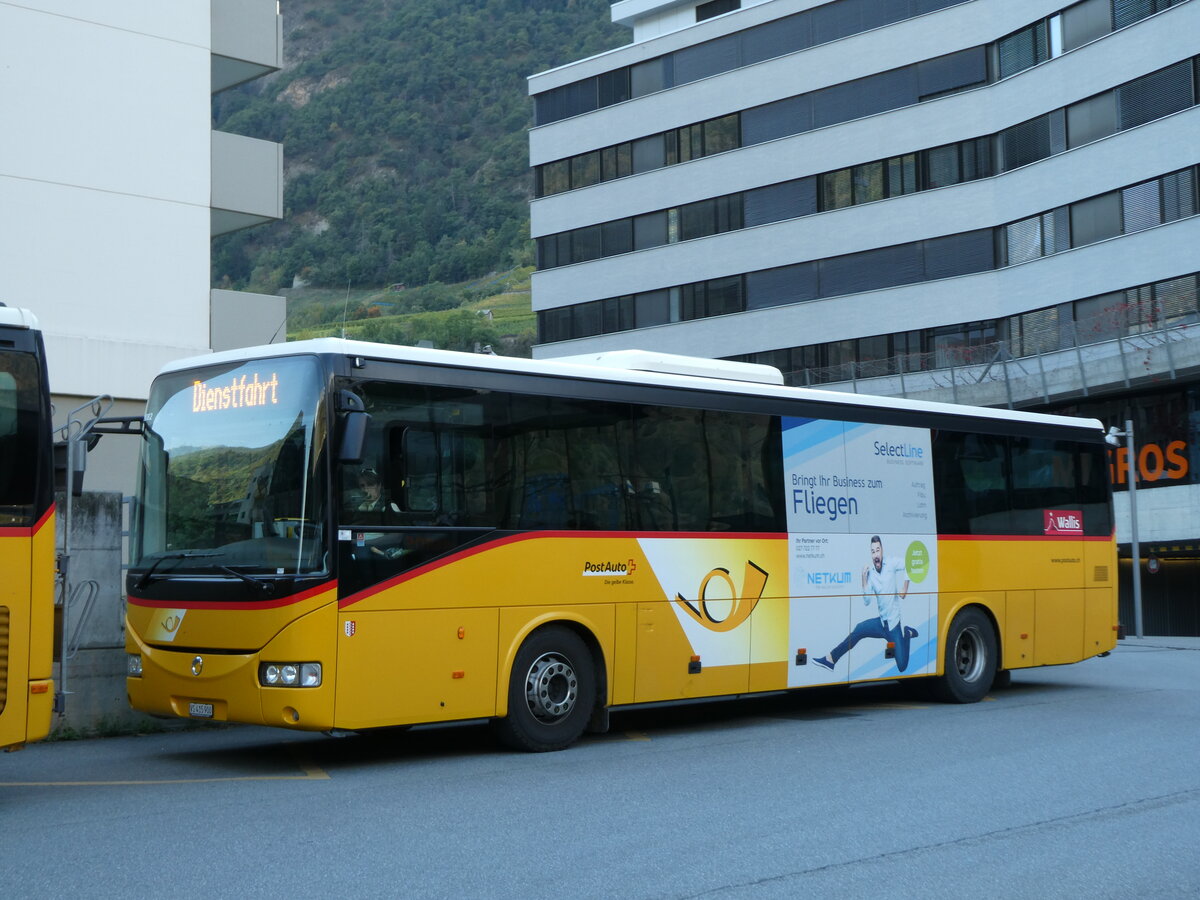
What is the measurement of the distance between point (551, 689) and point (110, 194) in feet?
45.4

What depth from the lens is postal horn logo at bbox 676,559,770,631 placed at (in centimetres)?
1305

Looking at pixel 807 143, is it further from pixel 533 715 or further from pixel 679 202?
pixel 533 715

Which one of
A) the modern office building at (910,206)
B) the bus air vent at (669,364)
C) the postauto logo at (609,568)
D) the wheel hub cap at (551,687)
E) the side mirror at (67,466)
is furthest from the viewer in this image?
the modern office building at (910,206)

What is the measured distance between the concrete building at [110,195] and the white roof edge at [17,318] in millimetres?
11713

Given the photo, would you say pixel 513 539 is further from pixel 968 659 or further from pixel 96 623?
pixel 968 659

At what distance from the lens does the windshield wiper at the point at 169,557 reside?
35.3ft

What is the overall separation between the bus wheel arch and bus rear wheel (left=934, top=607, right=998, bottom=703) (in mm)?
5386

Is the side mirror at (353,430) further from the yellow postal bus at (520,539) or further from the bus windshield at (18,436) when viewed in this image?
the bus windshield at (18,436)

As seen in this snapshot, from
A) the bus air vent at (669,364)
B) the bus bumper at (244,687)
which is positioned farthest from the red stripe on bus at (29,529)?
the bus air vent at (669,364)

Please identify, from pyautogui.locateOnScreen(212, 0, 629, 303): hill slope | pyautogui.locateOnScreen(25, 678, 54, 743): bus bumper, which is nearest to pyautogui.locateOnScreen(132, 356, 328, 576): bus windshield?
pyautogui.locateOnScreen(25, 678, 54, 743): bus bumper

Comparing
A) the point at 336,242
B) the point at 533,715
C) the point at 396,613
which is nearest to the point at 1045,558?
the point at 533,715

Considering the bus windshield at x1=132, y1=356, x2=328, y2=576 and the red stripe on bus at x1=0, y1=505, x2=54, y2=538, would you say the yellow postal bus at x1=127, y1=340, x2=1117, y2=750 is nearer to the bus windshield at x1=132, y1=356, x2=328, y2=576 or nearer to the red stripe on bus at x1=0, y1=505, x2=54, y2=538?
the bus windshield at x1=132, y1=356, x2=328, y2=576

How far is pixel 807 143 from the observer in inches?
1937

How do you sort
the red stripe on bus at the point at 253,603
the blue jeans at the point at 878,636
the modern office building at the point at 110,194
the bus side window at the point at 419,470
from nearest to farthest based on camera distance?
the red stripe on bus at the point at 253,603 → the bus side window at the point at 419,470 → the blue jeans at the point at 878,636 → the modern office building at the point at 110,194
